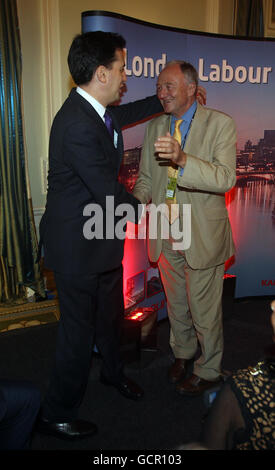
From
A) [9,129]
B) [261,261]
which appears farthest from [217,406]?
[9,129]

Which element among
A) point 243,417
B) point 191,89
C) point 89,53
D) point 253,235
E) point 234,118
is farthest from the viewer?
point 253,235

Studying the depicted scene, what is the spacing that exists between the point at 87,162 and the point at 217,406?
3.57 feet

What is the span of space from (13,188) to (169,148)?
2081mm

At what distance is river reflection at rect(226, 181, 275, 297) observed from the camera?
12.1 feet

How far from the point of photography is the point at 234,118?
351 centimetres

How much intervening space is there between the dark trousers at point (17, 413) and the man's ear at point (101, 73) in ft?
4.45

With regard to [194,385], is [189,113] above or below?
above

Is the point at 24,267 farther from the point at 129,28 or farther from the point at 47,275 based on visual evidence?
the point at 129,28

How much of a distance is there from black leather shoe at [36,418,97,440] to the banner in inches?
40.1

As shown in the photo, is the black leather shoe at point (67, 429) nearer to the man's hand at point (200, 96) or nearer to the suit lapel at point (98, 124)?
the suit lapel at point (98, 124)

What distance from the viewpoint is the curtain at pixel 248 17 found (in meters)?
4.35

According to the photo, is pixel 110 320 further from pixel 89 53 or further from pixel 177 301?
pixel 89 53

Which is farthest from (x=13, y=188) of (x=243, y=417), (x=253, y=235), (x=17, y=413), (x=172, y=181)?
(x=243, y=417)

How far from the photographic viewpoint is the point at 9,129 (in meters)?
3.57
